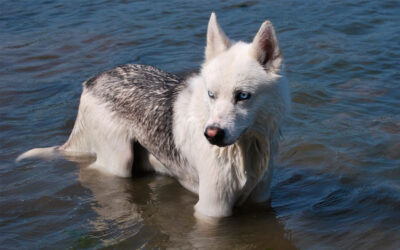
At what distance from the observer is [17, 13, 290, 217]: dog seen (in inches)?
184

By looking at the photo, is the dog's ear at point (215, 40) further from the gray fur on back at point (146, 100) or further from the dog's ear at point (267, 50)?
the gray fur on back at point (146, 100)

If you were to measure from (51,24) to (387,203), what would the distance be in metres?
9.91

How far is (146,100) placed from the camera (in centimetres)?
609

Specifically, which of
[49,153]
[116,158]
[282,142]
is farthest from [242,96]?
[49,153]

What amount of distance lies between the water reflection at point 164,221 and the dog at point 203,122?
140 mm

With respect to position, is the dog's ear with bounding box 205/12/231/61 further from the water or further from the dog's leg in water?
the dog's leg in water

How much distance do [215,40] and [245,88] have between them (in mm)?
630

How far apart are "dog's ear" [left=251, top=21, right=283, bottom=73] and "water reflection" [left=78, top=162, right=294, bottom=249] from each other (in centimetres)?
161

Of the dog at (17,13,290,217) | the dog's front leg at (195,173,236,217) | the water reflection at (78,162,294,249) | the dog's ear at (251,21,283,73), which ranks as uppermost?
the dog's ear at (251,21,283,73)

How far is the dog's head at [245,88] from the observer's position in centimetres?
458

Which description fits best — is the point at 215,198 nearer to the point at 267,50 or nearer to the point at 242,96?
the point at 242,96

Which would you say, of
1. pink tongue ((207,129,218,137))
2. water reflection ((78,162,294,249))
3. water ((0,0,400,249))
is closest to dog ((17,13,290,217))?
pink tongue ((207,129,218,137))

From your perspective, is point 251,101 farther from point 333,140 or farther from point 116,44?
point 116,44

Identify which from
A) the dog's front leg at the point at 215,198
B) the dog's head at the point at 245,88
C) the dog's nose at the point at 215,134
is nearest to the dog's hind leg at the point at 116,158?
the dog's front leg at the point at 215,198
